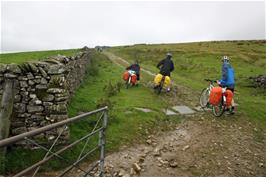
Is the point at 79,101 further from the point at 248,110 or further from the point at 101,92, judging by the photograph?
the point at 248,110

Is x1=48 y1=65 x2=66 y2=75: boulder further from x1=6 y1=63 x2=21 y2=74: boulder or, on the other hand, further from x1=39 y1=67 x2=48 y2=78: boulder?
x1=6 y1=63 x2=21 y2=74: boulder

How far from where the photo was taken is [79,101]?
12.1 m

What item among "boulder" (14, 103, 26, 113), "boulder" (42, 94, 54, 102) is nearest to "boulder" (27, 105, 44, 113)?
"boulder" (14, 103, 26, 113)

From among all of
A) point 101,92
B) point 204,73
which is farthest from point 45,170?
point 204,73

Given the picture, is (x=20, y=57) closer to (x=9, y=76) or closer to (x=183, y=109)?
(x=183, y=109)

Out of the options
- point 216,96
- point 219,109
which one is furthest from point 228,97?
point 219,109

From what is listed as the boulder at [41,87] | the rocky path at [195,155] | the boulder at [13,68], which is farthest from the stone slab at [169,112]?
the boulder at [13,68]

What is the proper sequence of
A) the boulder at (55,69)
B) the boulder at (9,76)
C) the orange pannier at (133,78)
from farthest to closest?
1. the orange pannier at (133,78)
2. the boulder at (55,69)
3. the boulder at (9,76)

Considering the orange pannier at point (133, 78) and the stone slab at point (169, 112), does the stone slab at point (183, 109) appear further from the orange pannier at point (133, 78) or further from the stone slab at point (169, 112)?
the orange pannier at point (133, 78)

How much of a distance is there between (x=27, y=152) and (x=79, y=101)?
5111 mm

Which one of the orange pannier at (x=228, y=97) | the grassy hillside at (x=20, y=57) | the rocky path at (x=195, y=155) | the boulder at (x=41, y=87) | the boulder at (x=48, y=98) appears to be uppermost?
the grassy hillside at (x=20, y=57)

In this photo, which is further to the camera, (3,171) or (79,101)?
(79,101)

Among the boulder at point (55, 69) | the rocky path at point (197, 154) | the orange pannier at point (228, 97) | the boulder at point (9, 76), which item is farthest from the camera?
the orange pannier at point (228, 97)

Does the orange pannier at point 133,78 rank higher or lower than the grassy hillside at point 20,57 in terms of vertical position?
lower
